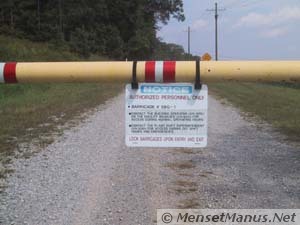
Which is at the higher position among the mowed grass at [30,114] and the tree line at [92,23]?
the tree line at [92,23]

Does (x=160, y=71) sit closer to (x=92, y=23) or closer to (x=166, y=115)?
(x=166, y=115)

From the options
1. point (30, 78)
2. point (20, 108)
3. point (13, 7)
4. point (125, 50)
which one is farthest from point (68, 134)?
point (125, 50)

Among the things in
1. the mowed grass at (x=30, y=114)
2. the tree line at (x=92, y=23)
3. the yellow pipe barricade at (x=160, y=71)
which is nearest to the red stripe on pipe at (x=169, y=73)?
the yellow pipe barricade at (x=160, y=71)

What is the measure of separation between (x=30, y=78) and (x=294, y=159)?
262 inches

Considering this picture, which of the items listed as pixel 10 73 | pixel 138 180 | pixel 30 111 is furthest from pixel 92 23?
pixel 10 73

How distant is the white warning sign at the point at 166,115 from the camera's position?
10.4 ft

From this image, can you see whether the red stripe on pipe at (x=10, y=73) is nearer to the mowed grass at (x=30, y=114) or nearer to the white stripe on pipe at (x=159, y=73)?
the white stripe on pipe at (x=159, y=73)

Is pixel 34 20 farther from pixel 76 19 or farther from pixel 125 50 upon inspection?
pixel 125 50

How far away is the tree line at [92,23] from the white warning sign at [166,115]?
53842 millimetres

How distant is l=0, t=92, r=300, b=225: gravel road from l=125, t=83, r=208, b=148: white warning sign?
8.25ft

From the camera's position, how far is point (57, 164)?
343 inches

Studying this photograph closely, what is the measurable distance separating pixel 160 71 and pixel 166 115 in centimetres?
25

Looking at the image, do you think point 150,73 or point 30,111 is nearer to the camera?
point 150,73

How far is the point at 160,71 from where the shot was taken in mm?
3166
